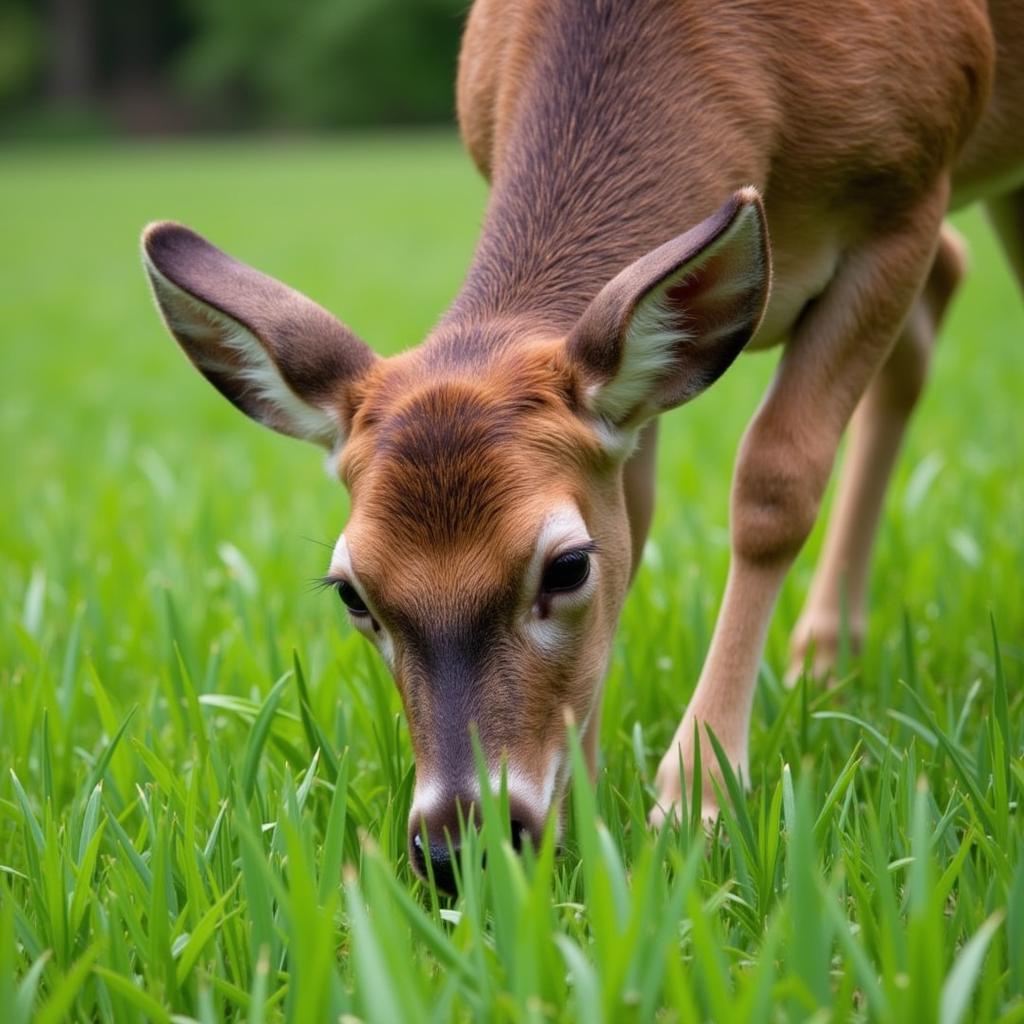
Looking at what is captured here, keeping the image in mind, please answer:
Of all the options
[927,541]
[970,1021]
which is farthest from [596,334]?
[927,541]

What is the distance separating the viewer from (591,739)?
332cm

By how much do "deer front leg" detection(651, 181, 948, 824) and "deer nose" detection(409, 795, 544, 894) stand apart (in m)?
0.66

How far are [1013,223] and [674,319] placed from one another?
7.36 feet

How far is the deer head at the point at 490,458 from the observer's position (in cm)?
272

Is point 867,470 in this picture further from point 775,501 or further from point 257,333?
point 257,333

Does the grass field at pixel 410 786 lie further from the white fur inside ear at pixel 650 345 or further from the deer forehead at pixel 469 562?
the white fur inside ear at pixel 650 345

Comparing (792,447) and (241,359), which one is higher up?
(241,359)

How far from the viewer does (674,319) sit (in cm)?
302

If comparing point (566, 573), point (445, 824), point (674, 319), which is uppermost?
point (674, 319)

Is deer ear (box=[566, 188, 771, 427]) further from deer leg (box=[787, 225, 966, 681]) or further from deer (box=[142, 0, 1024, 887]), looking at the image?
deer leg (box=[787, 225, 966, 681])

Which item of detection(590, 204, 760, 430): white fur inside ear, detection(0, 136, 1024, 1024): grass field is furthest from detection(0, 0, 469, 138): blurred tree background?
detection(590, 204, 760, 430): white fur inside ear

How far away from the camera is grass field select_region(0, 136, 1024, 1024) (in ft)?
6.86

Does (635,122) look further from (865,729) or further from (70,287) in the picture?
(70,287)

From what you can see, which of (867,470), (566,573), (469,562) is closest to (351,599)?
(469,562)
